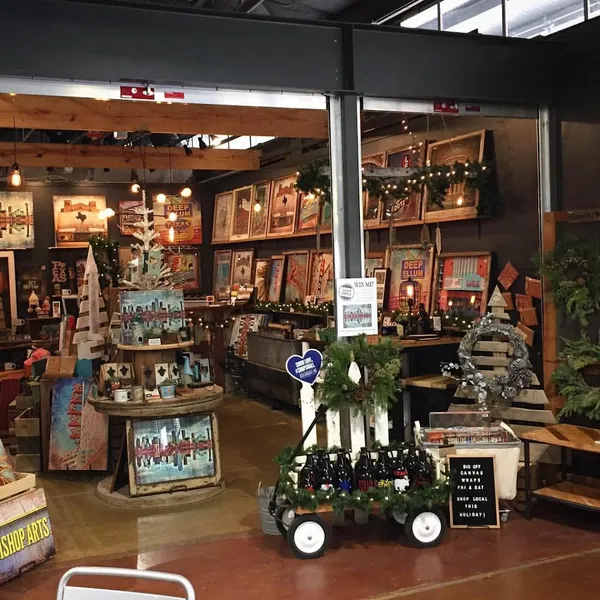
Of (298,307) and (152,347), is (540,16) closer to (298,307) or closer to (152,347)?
(152,347)

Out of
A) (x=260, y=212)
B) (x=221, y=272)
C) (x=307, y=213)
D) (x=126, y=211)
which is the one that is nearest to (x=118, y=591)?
(x=307, y=213)

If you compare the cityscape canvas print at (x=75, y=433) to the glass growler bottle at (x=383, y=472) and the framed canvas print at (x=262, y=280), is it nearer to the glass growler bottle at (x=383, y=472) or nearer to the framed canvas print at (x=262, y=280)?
the glass growler bottle at (x=383, y=472)

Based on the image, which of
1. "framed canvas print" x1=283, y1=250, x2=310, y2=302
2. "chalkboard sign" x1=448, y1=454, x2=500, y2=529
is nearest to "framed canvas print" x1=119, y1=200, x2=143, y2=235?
"framed canvas print" x1=283, y1=250, x2=310, y2=302

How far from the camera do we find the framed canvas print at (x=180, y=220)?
1307 cm

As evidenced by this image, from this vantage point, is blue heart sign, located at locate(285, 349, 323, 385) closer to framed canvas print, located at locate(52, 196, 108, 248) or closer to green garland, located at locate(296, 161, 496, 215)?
green garland, located at locate(296, 161, 496, 215)

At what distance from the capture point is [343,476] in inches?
187

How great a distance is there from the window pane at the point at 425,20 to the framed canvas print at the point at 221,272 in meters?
5.83

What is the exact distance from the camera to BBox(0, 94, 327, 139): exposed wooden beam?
7.55 meters

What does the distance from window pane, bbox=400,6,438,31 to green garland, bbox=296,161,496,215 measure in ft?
4.37

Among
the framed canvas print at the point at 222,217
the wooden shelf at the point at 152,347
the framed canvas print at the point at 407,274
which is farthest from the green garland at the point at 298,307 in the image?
the wooden shelf at the point at 152,347

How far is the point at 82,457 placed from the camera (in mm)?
6727

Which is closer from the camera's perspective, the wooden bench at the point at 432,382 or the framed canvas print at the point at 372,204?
the wooden bench at the point at 432,382

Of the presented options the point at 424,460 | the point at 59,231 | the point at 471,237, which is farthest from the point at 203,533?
the point at 59,231

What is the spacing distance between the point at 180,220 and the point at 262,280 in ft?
8.85
